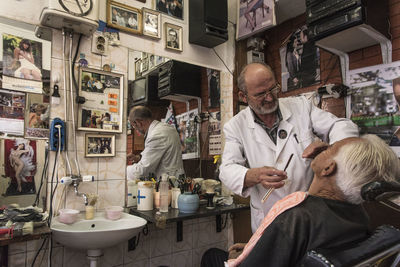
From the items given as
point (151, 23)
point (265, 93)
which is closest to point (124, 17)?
point (151, 23)

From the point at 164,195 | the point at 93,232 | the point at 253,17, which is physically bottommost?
the point at 93,232

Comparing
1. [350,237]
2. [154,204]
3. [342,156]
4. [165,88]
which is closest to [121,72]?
[165,88]

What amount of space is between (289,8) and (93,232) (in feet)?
8.17

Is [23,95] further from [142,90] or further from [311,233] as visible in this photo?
[311,233]

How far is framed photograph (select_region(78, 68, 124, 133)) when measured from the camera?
206 centimetres

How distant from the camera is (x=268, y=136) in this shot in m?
1.88

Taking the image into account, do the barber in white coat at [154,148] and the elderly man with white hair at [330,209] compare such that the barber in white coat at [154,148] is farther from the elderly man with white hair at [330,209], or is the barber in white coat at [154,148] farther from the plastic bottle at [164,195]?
the elderly man with white hair at [330,209]

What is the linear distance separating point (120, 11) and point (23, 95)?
0.98 m

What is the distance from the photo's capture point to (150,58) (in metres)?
2.39

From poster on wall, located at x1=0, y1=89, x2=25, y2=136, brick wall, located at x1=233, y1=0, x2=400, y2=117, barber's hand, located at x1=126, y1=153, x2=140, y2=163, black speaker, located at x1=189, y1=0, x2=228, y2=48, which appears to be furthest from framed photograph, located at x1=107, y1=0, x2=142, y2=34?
brick wall, located at x1=233, y1=0, x2=400, y2=117

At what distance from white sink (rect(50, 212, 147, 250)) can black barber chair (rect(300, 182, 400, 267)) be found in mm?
1158

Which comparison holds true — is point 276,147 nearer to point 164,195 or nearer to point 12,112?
point 164,195

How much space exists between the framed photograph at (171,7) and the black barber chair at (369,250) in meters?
2.21

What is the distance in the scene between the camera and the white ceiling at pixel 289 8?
254 cm
